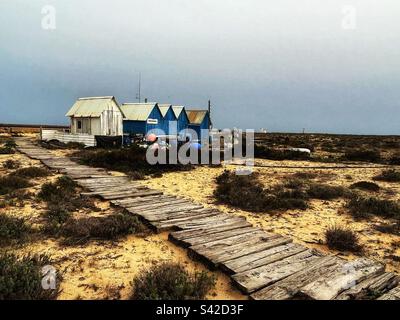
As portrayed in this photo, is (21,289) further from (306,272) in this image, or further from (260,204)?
(260,204)

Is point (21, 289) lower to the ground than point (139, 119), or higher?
lower

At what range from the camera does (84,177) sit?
1227 cm

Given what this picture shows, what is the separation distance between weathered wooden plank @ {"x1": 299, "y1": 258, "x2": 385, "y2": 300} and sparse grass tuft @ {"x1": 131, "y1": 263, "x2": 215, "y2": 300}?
1236 millimetres

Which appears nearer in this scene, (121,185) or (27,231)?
(27,231)

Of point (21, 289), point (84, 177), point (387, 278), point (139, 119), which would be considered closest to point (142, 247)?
point (21, 289)

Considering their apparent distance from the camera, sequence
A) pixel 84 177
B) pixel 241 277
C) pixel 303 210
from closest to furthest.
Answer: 1. pixel 241 277
2. pixel 303 210
3. pixel 84 177

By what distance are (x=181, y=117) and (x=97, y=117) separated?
1389 cm

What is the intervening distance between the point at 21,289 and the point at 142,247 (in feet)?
7.12

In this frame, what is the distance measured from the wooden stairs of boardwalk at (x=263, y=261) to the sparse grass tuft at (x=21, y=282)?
2.23 meters

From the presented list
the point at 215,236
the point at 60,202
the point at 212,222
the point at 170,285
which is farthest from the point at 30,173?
the point at 170,285

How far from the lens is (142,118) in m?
32.8

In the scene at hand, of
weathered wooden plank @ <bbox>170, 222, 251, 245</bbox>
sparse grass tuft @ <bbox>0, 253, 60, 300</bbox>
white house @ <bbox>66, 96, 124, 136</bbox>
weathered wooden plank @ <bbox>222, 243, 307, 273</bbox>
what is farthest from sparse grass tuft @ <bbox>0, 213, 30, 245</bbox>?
white house @ <bbox>66, 96, 124, 136</bbox>

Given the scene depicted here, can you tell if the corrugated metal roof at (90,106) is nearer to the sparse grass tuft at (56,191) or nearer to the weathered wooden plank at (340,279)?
the sparse grass tuft at (56,191)

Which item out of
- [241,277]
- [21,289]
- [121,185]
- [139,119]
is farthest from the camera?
[139,119]
